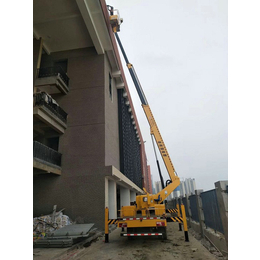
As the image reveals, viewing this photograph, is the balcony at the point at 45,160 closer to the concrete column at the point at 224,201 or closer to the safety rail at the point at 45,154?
the safety rail at the point at 45,154

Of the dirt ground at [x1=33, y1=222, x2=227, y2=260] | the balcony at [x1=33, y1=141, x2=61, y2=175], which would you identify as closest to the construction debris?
the balcony at [x1=33, y1=141, x2=61, y2=175]

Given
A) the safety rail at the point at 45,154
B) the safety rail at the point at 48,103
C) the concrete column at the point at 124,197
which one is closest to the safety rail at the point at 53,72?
the safety rail at the point at 48,103

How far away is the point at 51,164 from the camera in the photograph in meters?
11.5

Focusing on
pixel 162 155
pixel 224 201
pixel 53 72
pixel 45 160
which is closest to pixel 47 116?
pixel 45 160

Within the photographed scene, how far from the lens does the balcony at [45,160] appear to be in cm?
1031

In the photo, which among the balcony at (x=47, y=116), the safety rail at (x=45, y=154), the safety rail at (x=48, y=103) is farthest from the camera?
the safety rail at (x=48, y=103)

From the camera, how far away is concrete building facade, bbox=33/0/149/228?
1152 centimetres

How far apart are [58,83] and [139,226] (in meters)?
10.5

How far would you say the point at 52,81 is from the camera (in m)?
13.1

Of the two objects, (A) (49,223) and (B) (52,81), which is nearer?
(A) (49,223)

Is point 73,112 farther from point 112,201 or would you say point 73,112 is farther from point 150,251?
point 150,251

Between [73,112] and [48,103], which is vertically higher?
[48,103]

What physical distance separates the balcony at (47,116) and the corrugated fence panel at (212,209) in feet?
30.3

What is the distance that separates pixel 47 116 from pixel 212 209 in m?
9.77
